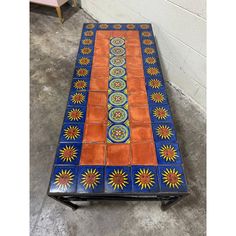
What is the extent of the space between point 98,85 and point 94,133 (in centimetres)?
41

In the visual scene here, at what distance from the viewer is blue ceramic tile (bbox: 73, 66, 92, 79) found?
1.53 meters

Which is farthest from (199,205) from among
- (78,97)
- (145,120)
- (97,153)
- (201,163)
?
(78,97)

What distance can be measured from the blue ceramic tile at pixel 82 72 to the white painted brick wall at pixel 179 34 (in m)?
0.77

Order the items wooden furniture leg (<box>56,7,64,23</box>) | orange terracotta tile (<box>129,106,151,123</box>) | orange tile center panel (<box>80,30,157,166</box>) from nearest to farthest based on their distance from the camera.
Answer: orange tile center panel (<box>80,30,157,166</box>) < orange terracotta tile (<box>129,106,151,123</box>) < wooden furniture leg (<box>56,7,64,23</box>)

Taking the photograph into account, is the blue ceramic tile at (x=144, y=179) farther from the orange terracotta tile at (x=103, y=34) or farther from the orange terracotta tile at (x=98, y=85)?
the orange terracotta tile at (x=103, y=34)

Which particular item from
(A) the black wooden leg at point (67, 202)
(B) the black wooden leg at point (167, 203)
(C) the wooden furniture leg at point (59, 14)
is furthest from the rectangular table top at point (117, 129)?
(C) the wooden furniture leg at point (59, 14)

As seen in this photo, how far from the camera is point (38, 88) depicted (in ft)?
7.01

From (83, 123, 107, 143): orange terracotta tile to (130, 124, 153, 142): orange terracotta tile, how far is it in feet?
0.57

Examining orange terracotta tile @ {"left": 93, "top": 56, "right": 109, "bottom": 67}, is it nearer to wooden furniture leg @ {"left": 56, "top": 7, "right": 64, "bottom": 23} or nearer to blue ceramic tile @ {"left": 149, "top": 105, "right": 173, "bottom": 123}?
blue ceramic tile @ {"left": 149, "top": 105, "right": 173, "bottom": 123}

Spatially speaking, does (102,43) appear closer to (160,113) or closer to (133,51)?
(133,51)

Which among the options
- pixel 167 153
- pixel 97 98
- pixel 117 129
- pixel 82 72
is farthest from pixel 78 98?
pixel 167 153

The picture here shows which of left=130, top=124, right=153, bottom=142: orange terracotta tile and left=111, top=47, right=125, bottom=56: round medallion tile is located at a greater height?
left=111, top=47, right=125, bottom=56: round medallion tile

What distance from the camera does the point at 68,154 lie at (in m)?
1.17

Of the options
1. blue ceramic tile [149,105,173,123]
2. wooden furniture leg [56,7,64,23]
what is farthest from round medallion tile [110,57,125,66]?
wooden furniture leg [56,7,64,23]
